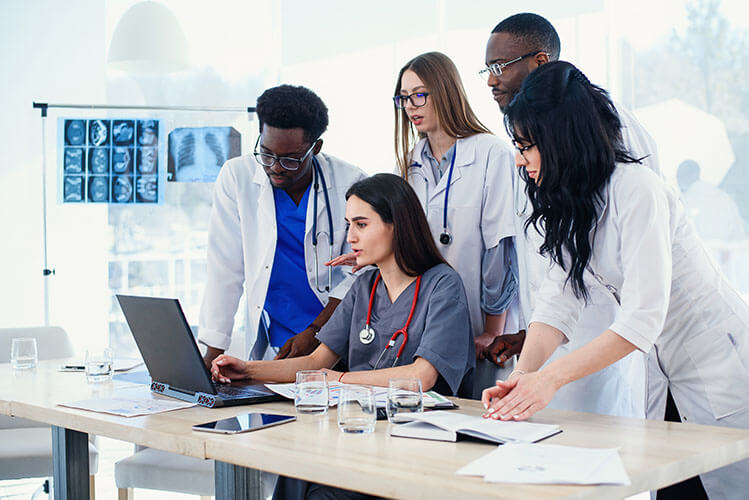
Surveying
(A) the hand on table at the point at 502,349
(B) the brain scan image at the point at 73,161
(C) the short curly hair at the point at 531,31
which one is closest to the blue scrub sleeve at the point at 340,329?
(A) the hand on table at the point at 502,349

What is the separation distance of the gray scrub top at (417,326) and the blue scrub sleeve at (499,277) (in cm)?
23

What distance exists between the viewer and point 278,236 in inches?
99.8

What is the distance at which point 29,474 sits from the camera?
2.55 metres

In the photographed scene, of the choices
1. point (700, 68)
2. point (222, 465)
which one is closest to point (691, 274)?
point (222, 465)

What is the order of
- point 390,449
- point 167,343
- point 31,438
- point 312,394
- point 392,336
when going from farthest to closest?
1. point 31,438
2. point 392,336
3. point 167,343
4. point 312,394
5. point 390,449

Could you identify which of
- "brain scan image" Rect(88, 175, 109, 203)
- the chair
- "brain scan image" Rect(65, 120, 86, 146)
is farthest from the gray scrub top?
"brain scan image" Rect(65, 120, 86, 146)

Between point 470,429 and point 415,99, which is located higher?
point 415,99

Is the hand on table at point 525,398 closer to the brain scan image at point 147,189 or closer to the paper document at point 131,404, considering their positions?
the paper document at point 131,404

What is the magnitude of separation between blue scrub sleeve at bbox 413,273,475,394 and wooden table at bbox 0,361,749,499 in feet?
0.60

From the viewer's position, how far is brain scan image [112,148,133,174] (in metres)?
4.09

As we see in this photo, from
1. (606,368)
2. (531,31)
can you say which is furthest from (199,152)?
(606,368)

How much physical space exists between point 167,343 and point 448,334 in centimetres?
67

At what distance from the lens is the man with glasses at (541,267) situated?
6.80 ft

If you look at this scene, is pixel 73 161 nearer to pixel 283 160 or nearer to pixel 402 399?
pixel 283 160
